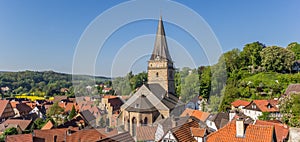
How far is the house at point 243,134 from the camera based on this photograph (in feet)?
37.0

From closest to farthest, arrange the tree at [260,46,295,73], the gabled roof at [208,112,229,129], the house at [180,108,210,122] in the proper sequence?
the gabled roof at [208,112,229,129]
the house at [180,108,210,122]
the tree at [260,46,295,73]

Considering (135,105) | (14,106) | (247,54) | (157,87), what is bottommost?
(14,106)

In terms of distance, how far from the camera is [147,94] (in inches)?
888

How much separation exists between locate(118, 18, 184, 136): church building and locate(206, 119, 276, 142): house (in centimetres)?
1052

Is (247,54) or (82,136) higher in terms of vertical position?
(247,54)

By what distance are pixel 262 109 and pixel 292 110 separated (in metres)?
7.76

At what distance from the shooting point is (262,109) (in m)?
26.5

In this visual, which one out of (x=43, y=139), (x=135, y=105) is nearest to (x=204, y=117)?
(x=135, y=105)

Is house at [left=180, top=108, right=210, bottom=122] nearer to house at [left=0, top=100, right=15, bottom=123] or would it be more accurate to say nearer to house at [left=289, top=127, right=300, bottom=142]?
house at [left=289, top=127, right=300, bottom=142]

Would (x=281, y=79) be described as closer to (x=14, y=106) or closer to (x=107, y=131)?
(x=107, y=131)

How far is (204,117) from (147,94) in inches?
243

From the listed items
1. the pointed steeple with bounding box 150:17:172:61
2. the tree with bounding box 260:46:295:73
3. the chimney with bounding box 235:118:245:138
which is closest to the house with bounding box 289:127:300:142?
the chimney with bounding box 235:118:245:138

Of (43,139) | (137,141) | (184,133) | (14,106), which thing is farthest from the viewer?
(14,106)

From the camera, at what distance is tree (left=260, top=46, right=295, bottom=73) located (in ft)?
129
